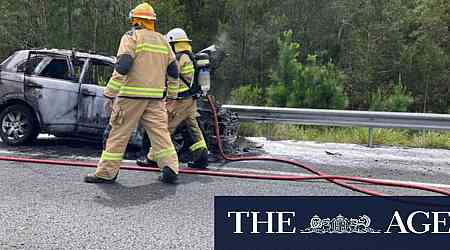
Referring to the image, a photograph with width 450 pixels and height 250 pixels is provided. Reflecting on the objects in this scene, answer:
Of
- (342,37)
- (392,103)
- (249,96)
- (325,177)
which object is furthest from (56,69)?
(342,37)

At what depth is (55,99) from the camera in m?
7.29

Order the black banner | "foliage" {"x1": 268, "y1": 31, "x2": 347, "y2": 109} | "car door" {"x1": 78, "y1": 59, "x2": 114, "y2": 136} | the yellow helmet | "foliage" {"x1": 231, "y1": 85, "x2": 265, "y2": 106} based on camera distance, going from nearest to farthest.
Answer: the black banner < the yellow helmet < "car door" {"x1": 78, "y1": 59, "x2": 114, "y2": 136} < "foliage" {"x1": 268, "y1": 31, "x2": 347, "y2": 109} < "foliage" {"x1": 231, "y1": 85, "x2": 265, "y2": 106}

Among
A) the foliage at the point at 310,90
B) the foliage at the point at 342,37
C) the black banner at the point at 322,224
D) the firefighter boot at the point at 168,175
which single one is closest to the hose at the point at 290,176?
the firefighter boot at the point at 168,175

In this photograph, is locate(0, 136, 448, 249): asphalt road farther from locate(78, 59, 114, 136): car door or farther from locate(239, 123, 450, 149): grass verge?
locate(239, 123, 450, 149): grass verge

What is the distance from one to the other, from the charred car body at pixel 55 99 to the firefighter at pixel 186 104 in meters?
0.62

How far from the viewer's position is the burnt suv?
7.27m

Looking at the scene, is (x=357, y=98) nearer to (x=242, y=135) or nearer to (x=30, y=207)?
(x=242, y=135)

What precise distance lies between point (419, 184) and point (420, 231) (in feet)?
10.4

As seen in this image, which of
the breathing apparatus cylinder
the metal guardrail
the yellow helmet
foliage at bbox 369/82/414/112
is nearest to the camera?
the yellow helmet

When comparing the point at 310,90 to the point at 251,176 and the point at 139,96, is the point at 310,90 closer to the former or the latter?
the point at 251,176

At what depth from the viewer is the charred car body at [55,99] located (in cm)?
725

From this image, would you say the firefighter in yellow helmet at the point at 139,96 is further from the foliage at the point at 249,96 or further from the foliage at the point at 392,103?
the foliage at the point at 392,103

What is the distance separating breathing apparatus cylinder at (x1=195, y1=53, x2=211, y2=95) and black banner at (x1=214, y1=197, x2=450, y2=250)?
11.9 feet

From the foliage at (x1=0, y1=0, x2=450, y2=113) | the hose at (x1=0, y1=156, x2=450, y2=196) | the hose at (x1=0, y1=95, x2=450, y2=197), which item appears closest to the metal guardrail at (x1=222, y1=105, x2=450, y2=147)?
the hose at (x1=0, y1=95, x2=450, y2=197)
